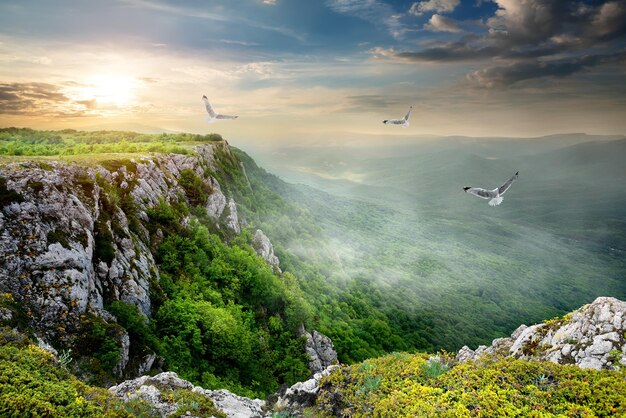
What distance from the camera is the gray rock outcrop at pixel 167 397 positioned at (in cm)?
1190

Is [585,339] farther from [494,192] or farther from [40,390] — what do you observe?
[40,390]

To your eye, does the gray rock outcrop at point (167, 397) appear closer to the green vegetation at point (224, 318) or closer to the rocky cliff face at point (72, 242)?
the rocky cliff face at point (72, 242)

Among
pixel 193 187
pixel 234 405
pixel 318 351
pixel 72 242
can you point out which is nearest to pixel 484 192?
pixel 234 405

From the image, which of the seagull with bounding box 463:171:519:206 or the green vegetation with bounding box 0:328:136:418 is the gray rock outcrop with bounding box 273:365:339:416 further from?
the seagull with bounding box 463:171:519:206

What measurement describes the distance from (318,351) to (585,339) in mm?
25703

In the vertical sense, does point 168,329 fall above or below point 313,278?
above

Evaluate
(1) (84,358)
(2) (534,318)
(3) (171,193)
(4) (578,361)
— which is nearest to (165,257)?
(3) (171,193)

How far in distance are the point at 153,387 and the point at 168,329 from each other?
335 inches

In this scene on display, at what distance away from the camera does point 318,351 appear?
34938mm

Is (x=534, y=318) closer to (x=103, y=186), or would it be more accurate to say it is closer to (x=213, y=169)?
(x=213, y=169)

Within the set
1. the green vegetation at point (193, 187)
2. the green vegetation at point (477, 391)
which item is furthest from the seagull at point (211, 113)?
the green vegetation at point (193, 187)

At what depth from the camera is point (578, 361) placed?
12664mm

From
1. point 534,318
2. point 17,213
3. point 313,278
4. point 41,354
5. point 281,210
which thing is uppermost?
point 17,213

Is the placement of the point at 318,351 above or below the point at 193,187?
below
